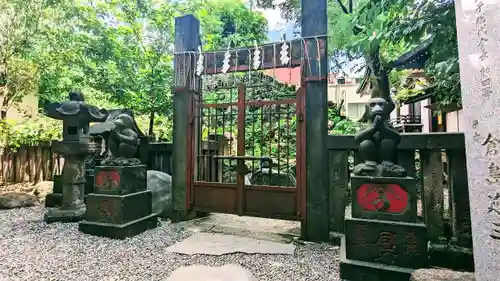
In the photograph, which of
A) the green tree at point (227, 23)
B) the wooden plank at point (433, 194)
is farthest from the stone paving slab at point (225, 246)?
the green tree at point (227, 23)

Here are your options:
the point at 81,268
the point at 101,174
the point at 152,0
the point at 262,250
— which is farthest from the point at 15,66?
the point at 262,250

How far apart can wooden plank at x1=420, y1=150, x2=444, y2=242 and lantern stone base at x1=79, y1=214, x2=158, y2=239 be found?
187 inches

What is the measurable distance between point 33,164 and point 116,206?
21.7ft

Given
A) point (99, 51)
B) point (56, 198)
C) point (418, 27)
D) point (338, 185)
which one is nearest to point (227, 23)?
point (99, 51)

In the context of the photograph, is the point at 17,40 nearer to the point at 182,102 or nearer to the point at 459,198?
the point at 182,102

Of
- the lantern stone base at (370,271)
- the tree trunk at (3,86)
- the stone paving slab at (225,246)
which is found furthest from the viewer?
the tree trunk at (3,86)

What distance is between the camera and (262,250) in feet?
13.8

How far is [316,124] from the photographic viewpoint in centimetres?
463

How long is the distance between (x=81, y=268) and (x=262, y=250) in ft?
8.14

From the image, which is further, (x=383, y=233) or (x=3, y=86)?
(x=3, y=86)

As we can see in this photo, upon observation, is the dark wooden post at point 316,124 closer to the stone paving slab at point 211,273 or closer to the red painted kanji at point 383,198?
the red painted kanji at point 383,198

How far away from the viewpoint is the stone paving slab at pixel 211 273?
319 cm

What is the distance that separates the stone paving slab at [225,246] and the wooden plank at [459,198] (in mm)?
2259

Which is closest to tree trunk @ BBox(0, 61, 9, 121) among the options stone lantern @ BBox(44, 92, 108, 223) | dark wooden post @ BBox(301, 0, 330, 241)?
stone lantern @ BBox(44, 92, 108, 223)
